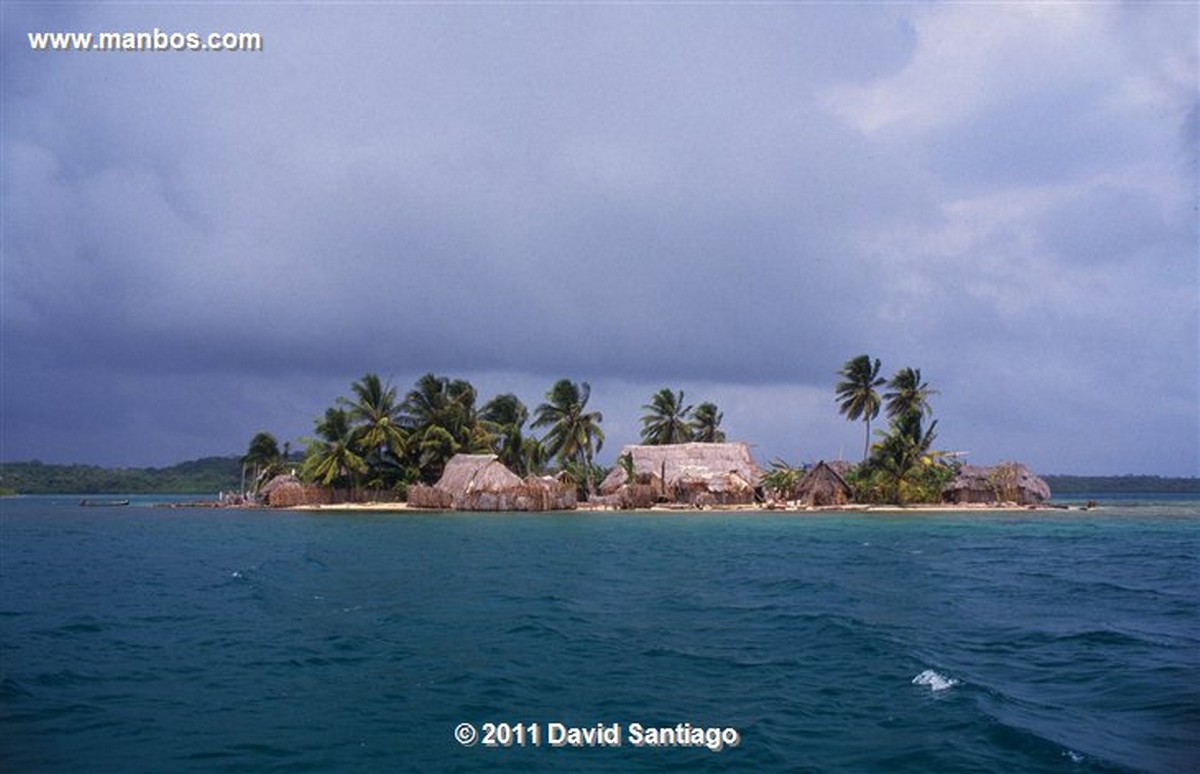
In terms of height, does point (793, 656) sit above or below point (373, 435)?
below

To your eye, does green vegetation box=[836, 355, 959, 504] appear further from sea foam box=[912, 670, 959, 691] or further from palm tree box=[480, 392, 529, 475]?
sea foam box=[912, 670, 959, 691]

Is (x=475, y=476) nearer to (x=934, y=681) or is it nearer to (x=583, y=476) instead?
(x=583, y=476)

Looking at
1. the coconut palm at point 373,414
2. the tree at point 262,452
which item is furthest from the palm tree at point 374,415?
the tree at point 262,452

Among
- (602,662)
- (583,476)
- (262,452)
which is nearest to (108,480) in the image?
(262,452)

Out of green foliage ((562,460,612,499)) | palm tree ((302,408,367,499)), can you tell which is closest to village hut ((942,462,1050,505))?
green foliage ((562,460,612,499))

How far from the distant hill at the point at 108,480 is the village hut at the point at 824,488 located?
332 ft

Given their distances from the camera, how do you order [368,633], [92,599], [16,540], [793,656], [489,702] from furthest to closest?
[16,540], [92,599], [368,633], [793,656], [489,702]

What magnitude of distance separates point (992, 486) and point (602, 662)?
62781mm

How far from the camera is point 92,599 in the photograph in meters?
17.5

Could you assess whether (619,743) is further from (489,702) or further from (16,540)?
(16,540)

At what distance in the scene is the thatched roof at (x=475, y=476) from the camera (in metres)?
58.6

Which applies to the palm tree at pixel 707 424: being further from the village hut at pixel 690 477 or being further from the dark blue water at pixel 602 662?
the dark blue water at pixel 602 662

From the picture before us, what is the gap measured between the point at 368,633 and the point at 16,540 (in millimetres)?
30463

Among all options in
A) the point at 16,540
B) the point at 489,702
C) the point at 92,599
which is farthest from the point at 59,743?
the point at 16,540
